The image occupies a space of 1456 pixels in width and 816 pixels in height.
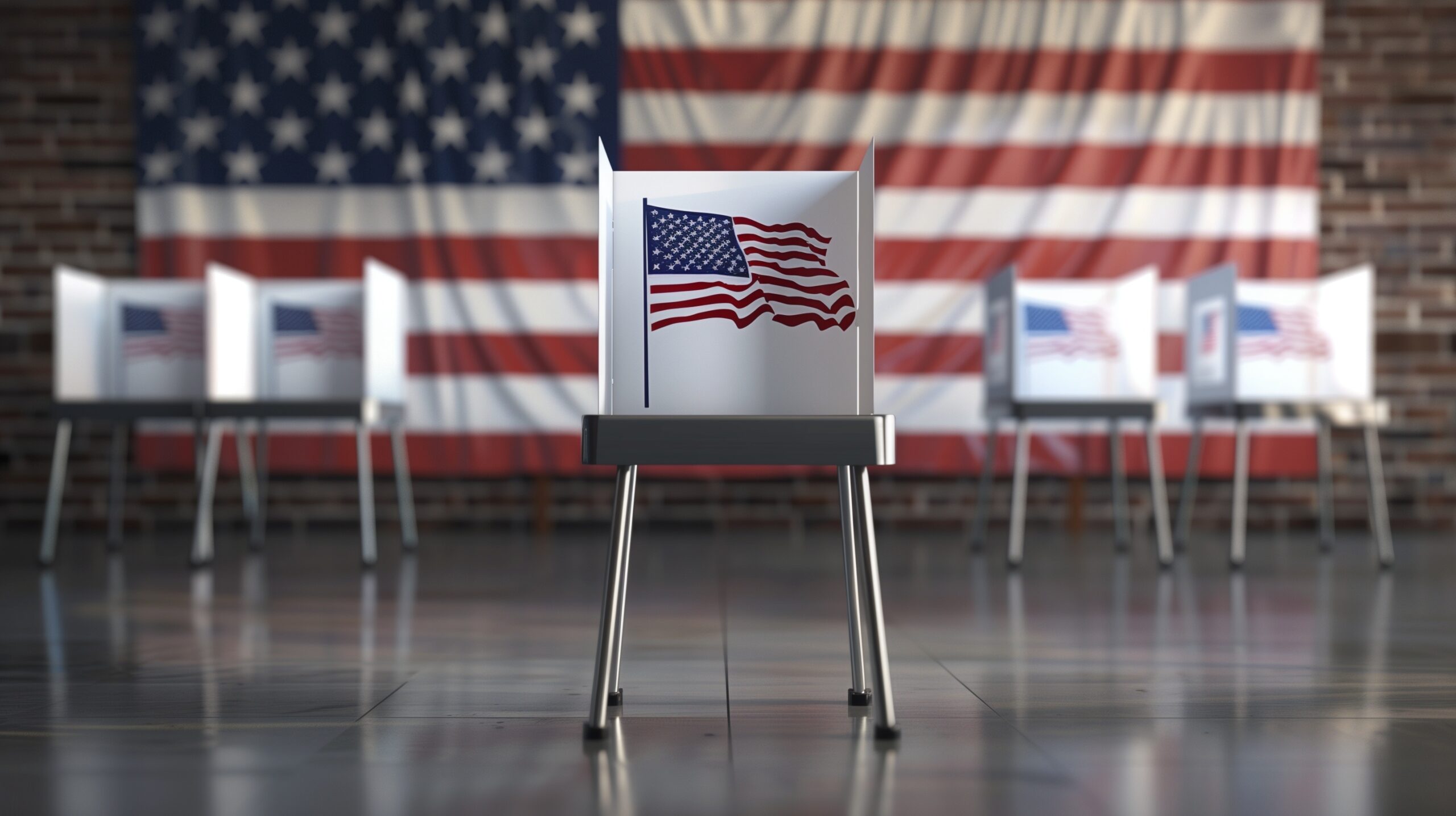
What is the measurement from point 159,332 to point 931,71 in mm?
3117

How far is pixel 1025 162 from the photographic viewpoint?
500cm

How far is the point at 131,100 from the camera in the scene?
199 inches

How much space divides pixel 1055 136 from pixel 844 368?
380 centimetres

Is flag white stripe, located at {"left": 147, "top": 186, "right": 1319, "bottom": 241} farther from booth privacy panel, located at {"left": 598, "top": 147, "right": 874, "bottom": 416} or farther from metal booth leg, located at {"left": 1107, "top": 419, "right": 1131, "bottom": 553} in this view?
booth privacy panel, located at {"left": 598, "top": 147, "right": 874, "bottom": 416}

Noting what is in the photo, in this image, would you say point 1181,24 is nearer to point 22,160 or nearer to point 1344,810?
point 1344,810

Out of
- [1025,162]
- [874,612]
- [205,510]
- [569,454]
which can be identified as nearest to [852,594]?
[874,612]

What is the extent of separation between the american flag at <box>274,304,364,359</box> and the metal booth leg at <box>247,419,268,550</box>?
27 centimetres

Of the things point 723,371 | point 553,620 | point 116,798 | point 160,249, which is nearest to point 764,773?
point 723,371

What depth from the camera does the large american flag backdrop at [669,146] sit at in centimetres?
493

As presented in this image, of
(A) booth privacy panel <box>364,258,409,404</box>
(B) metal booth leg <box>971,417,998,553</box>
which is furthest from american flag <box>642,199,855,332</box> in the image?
(B) metal booth leg <box>971,417,998,553</box>

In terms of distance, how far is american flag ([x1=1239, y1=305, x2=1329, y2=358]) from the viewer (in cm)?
416

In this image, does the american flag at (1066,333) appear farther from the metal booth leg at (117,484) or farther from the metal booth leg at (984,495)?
the metal booth leg at (117,484)

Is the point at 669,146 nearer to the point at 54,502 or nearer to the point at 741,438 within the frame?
the point at 54,502

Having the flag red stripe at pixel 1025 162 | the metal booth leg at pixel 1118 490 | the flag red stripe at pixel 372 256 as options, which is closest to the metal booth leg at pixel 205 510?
the flag red stripe at pixel 372 256
